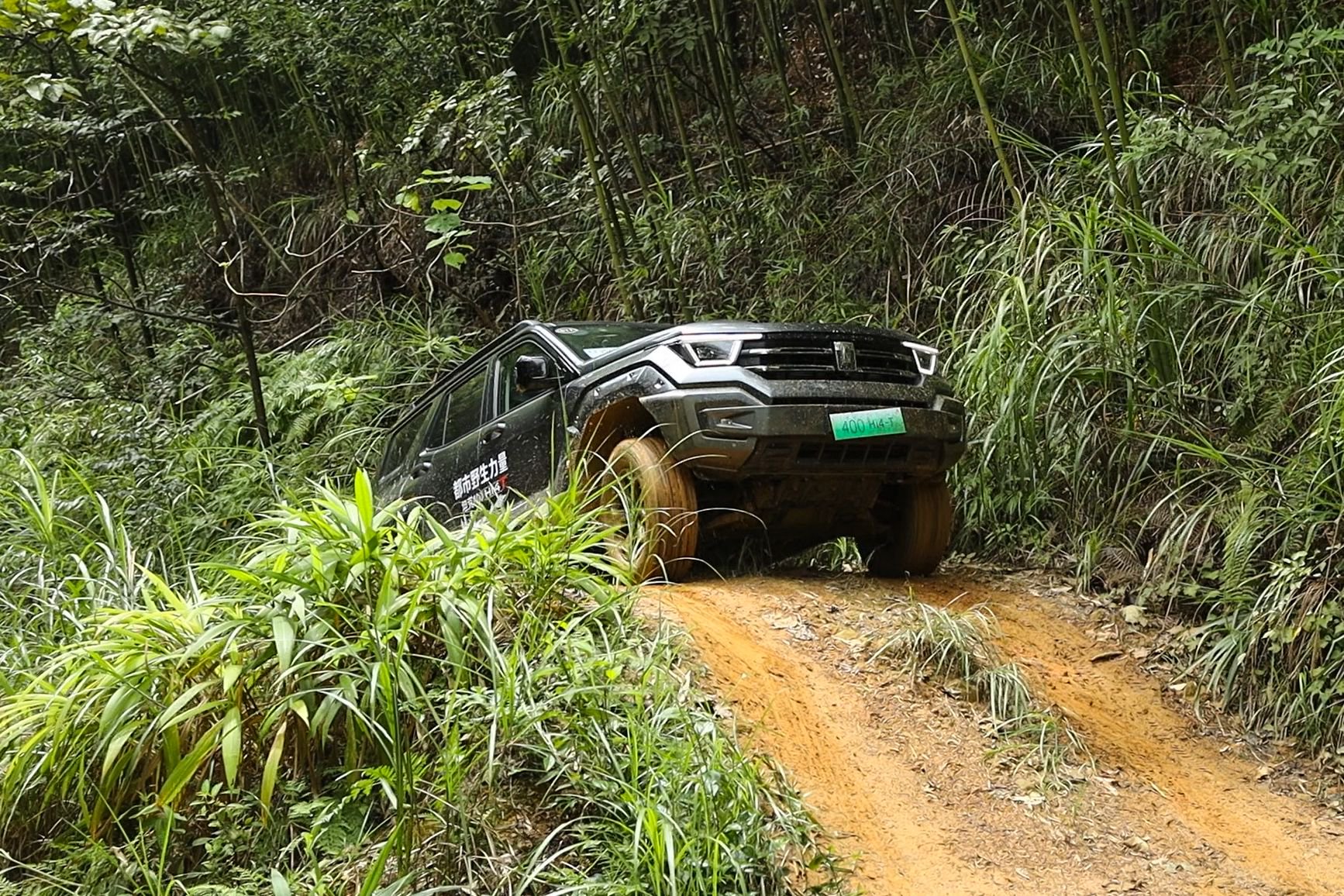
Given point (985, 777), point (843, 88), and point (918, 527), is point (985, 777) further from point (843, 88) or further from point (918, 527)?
point (843, 88)

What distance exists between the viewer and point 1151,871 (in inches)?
145

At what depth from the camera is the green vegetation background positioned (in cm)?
350

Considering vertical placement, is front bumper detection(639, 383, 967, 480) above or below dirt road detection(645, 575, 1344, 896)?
above

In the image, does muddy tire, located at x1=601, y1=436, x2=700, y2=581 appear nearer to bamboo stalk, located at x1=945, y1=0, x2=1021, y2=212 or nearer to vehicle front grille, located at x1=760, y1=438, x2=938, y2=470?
vehicle front grille, located at x1=760, y1=438, x2=938, y2=470

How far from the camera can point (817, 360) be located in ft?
17.2

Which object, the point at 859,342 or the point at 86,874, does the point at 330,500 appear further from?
the point at 859,342

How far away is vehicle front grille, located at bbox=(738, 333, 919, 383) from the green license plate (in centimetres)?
22

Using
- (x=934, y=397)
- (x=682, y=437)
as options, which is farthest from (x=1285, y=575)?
(x=682, y=437)

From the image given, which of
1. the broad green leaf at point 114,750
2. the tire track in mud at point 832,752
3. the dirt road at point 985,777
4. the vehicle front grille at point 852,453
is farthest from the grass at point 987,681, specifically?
the broad green leaf at point 114,750

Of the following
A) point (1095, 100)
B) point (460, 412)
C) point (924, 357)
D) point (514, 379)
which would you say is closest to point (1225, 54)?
point (1095, 100)

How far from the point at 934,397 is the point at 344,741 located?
2871 millimetres

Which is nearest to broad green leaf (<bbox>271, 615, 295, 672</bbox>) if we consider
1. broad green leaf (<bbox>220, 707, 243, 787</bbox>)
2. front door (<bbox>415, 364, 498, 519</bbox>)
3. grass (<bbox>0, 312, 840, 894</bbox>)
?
grass (<bbox>0, 312, 840, 894</bbox>)

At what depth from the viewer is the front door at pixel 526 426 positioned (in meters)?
5.58

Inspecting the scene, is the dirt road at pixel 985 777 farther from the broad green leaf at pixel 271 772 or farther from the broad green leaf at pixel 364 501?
the broad green leaf at pixel 271 772
